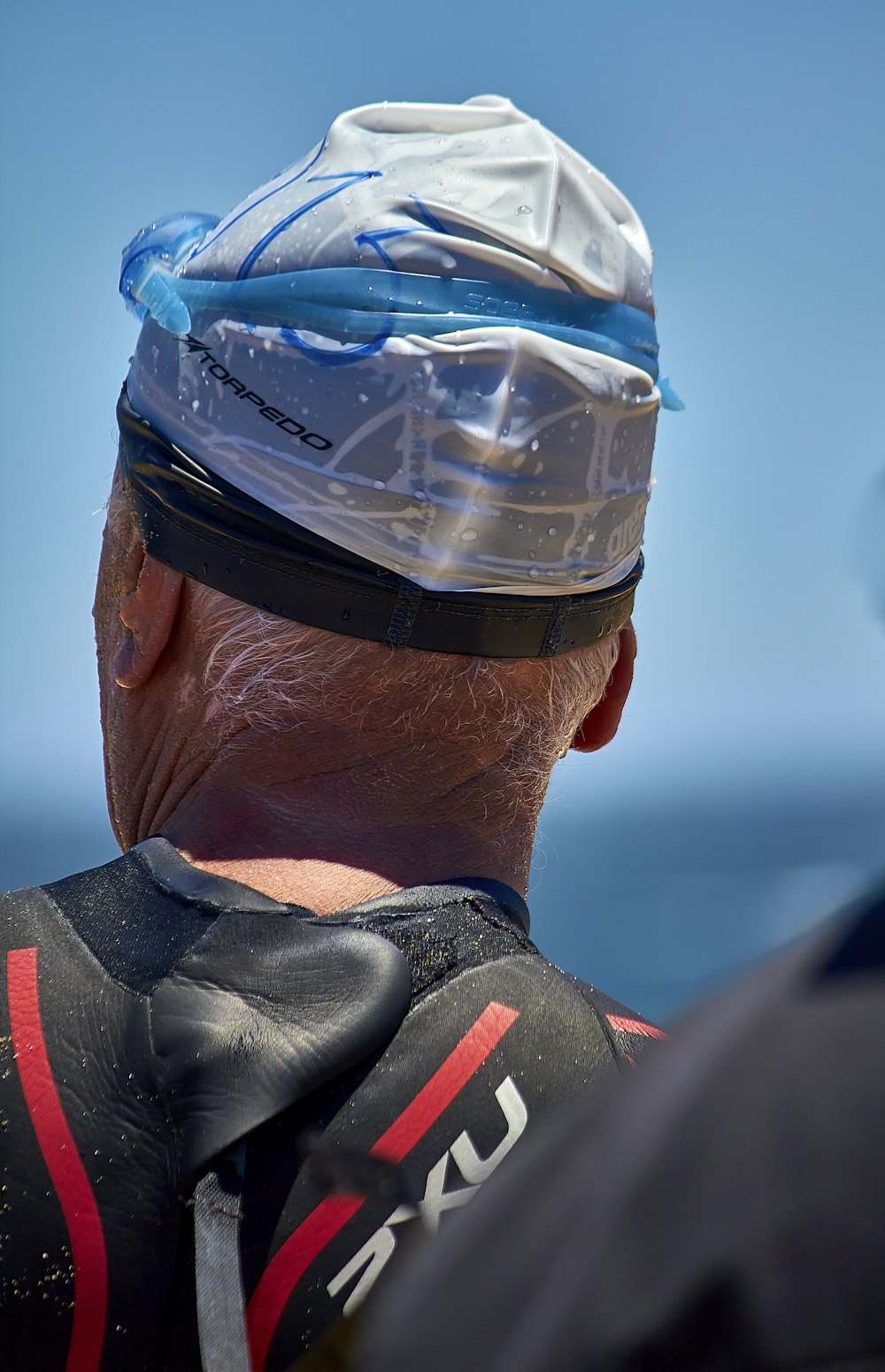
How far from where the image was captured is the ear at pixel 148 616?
188 centimetres

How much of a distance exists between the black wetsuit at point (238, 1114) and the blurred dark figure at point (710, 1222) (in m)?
0.86

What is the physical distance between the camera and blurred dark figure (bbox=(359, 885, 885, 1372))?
0.52 meters

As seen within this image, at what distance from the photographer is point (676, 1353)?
52 cm

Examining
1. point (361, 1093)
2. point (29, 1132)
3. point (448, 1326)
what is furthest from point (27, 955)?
point (448, 1326)

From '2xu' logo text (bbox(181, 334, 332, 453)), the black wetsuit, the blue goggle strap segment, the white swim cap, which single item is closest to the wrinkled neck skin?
the black wetsuit

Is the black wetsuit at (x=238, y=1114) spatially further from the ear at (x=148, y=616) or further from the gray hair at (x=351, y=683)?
the ear at (x=148, y=616)

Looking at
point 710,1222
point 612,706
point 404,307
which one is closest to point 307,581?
point 404,307

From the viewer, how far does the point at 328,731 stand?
179 centimetres

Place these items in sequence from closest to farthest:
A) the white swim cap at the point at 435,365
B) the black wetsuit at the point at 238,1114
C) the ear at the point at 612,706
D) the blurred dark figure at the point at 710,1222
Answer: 1. the blurred dark figure at the point at 710,1222
2. the black wetsuit at the point at 238,1114
3. the white swim cap at the point at 435,365
4. the ear at the point at 612,706

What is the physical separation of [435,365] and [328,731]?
522mm

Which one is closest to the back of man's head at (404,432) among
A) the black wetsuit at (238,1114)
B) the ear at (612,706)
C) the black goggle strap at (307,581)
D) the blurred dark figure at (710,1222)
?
the black goggle strap at (307,581)

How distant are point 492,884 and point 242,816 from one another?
36 centimetres

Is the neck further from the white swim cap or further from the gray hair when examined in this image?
the white swim cap

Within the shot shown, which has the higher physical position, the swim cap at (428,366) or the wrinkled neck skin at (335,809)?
the swim cap at (428,366)
